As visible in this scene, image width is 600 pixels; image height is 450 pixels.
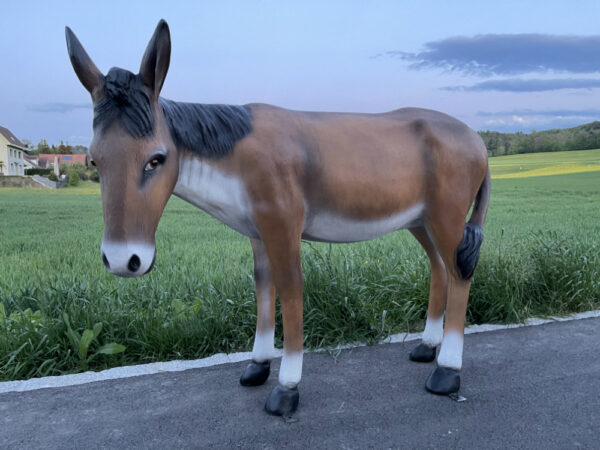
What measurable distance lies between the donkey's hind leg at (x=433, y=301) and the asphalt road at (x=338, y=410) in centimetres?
10

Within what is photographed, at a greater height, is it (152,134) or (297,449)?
(152,134)

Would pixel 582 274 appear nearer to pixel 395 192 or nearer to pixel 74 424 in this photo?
pixel 395 192

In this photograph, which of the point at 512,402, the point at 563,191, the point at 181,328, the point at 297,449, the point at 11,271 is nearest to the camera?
the point at 297,449

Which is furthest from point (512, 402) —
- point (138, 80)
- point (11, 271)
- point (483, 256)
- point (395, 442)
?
point (11, 271)

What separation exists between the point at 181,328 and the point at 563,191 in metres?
17.1

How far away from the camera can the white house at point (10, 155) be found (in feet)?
47.7

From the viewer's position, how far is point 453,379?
268 cm

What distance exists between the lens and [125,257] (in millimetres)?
1914

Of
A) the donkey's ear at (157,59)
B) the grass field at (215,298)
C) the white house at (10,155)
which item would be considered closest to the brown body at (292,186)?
the donkey's ear at (157,59)

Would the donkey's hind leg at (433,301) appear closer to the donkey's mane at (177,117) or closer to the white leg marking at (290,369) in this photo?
the white leg marking at (290,369)

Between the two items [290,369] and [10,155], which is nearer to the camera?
[290,369]

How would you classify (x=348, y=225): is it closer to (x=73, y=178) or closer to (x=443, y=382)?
(x=443, y=382)

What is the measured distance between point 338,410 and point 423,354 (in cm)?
83

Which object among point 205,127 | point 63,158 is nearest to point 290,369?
point 205,127
